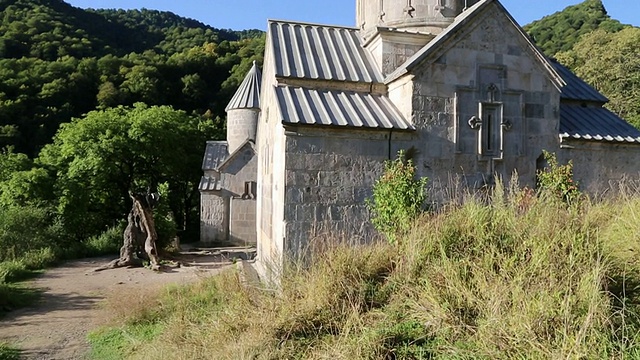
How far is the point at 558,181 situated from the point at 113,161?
14.6 meters

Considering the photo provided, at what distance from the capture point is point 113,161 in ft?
49.8

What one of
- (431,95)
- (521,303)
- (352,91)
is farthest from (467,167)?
(521,303)

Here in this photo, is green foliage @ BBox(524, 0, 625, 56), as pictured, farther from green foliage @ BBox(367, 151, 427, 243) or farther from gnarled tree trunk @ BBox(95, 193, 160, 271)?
green foliage @ BBox(367, 151, 427, 243)

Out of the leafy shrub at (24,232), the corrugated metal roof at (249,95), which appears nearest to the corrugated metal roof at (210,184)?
the corrugated metal roof at (249,95)

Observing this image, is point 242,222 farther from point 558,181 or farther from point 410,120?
point 558,181

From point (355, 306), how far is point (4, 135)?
2600cm

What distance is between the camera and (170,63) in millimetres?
32625

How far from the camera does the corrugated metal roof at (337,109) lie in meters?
5.82

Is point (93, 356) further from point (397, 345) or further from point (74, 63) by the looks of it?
point (74, 63)

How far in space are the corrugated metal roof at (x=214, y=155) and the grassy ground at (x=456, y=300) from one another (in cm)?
1146

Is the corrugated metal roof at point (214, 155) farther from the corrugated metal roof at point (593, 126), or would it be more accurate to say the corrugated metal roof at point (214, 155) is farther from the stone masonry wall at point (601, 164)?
the stone masonry wall at point (601, 164)

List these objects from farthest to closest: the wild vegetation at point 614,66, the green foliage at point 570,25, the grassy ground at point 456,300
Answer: the green foliage at point 570,25 → the wild vegetation at point 614,66 → the grassy ground at point 456,300

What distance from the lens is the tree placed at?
1365 cm

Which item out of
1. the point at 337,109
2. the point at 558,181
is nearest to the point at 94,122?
the point at 337,109
